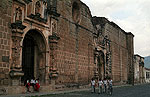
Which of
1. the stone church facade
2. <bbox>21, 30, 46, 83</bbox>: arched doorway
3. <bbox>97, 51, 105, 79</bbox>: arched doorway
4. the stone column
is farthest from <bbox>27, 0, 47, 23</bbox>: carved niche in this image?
<bbox>97, 51, 105, 79</bbox>: arched doorway

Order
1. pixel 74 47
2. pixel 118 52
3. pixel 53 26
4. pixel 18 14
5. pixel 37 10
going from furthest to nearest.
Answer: pixel 118 52
pixel 74 47
pixel 53 26
pixel 37 10
pixel 18 14

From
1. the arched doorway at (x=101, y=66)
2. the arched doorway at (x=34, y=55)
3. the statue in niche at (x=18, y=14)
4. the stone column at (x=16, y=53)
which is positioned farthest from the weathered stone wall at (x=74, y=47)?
the statue in niche at (x=18, y=14)

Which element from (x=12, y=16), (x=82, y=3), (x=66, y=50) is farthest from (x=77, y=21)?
(x=12, y=16)

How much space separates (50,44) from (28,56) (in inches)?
62.0

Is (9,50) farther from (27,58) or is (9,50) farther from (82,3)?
(82,3)

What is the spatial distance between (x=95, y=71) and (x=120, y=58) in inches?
390

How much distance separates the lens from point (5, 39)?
980 centimetres

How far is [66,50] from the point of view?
49.0 ft

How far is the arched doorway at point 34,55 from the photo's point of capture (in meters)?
12.5

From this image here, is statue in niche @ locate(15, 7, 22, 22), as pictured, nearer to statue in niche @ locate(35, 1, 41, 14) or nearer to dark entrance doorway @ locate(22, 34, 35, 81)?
statue in niche @ locate(35, 1, 41, 14)

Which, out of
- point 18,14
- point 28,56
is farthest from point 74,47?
point 18,14

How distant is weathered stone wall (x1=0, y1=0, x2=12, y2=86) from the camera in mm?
9523

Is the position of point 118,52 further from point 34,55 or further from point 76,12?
point 34,55

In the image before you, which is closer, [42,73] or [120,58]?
[42,73]
